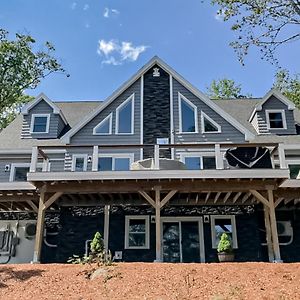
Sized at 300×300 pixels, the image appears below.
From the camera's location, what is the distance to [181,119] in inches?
636

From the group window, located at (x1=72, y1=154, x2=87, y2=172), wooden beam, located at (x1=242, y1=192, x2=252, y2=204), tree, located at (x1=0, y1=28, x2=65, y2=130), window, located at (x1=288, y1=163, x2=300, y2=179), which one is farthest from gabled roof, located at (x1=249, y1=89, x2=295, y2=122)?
tree, located at (x1=0, y1=28, x2=65, y2=130)

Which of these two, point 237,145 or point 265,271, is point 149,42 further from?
point 265,271

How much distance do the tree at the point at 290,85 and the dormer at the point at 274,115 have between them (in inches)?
479

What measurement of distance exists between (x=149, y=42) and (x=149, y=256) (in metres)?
9.36

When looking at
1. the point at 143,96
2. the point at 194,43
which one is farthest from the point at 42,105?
the point at 194,43

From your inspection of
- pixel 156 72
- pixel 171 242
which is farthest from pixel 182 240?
pixel 156 72

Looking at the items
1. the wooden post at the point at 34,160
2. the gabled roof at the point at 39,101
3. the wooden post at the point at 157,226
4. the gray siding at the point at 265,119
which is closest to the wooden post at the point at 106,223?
the wooden post at the point at 157,226

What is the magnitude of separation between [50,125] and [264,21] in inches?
385

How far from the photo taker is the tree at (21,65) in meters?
23.5

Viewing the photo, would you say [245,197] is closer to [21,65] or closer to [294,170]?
[294,170]

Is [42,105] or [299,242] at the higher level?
[42,105]

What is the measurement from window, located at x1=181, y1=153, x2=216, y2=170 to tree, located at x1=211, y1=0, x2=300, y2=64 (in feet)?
14.1

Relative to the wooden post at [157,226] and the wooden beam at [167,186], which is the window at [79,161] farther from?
the wooden post at [157,226]

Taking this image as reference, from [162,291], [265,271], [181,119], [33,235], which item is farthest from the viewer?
[181,119]
